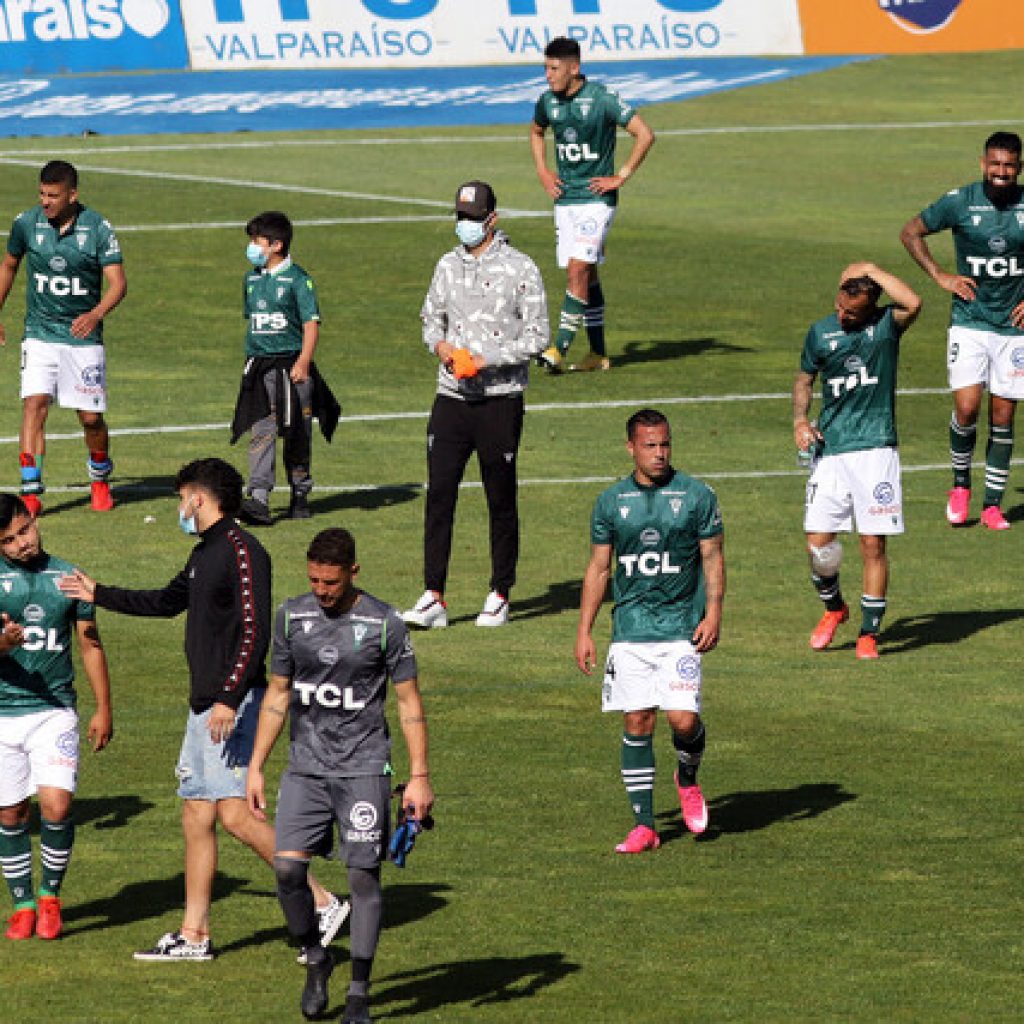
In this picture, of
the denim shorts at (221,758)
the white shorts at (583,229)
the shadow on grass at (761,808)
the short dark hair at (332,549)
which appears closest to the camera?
the short dark hair at (332,549)

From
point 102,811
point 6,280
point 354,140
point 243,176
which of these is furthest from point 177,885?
point 354,140

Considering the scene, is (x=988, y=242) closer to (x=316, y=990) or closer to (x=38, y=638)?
(x=38, y=638)

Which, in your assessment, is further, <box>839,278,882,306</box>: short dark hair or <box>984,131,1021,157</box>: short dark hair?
<box>984,131,1021,157</box>: short dark hair

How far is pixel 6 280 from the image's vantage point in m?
21.1

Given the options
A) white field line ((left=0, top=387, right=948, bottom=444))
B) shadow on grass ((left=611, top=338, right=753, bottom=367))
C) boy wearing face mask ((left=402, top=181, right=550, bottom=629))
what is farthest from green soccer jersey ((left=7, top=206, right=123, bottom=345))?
shadow on grass ((left=611, top=338, right=753, bottom=367))

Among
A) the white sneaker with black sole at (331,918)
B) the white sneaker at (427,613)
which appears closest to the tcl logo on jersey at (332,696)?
the white sneaker with black sole at (331,918)

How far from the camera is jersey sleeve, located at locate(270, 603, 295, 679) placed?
11.2m

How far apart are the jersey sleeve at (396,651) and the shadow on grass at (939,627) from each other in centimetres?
714

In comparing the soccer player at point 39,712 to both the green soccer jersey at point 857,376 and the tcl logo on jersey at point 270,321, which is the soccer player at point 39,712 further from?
the tcl logo on jersey at point 270,321

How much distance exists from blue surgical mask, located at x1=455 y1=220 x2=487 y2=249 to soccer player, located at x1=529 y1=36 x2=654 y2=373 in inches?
277

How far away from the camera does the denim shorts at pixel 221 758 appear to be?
11.9m

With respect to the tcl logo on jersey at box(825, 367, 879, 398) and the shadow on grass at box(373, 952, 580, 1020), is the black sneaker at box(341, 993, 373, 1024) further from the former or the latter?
the tcl logo on jersey at box(825, 367, 879, 398)

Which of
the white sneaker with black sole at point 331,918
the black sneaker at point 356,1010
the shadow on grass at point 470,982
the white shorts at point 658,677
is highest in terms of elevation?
the white shorts at point 658,677

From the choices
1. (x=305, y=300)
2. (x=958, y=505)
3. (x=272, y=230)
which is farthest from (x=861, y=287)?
(x=272, y=230)
